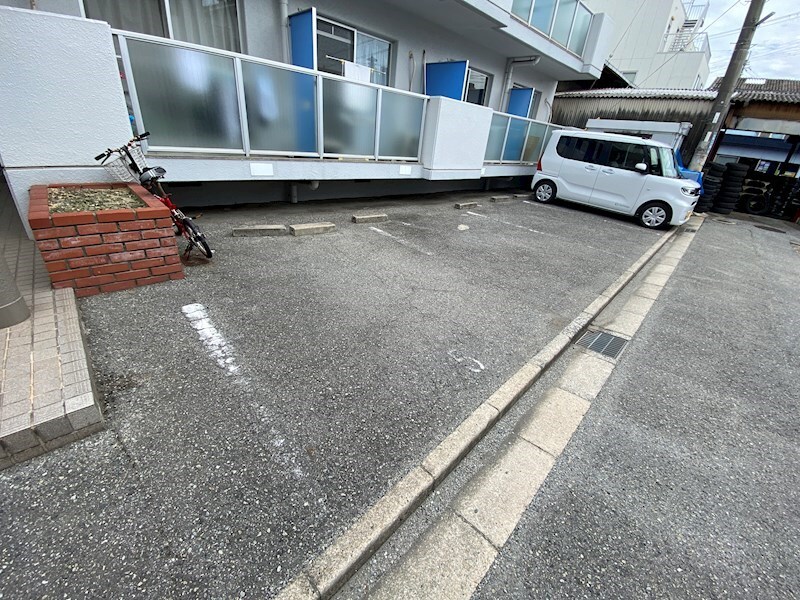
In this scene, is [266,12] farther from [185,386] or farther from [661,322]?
[661,322]

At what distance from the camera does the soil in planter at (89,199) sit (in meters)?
2.93

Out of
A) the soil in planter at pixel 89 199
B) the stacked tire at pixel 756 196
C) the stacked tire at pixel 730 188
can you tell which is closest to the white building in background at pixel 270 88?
the soil in planter at pixel 89 199

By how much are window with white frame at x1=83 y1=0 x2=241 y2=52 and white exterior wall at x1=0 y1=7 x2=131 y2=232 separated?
180cm

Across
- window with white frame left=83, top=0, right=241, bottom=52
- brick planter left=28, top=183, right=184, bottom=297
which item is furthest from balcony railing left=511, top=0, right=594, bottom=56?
brick planter left=28, top=183, right=184, bottom=297

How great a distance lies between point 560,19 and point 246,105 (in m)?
9.55

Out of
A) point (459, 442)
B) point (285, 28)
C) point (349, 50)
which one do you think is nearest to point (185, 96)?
point (285, 28)

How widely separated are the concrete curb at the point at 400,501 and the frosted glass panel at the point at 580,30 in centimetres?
1185

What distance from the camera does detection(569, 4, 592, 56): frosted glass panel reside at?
10227mm

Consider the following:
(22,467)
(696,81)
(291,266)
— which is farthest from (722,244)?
(696,81)

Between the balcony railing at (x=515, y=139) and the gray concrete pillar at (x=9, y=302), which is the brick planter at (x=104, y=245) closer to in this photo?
the gray concrete pillar at (x=9, y=302)

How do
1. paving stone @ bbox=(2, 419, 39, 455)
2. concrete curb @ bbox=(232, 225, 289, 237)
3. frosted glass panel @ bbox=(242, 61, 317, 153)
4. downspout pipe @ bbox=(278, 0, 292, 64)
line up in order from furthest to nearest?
downspout pipe @ bbox=(278, 0, 292, 64) → frosted glass panel @ bbox=(242, 61, 317, 153) → concrete curb @ bbox=(232, 225, 289, 237) → paving stone @ bbox=(2, 419, 39, 455)

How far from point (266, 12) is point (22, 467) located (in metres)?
6.92

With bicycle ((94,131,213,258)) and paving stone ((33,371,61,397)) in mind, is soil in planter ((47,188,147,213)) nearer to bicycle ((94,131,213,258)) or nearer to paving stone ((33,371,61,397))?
bicycle ((94,131,213,258))

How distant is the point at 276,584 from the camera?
1.33 meters
